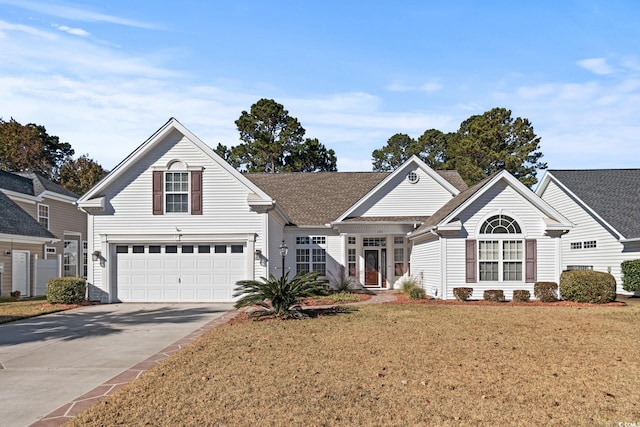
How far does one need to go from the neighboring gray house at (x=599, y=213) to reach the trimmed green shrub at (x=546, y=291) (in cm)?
524

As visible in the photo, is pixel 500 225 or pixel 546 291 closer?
pixel 546 291

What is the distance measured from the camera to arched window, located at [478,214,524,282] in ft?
64.4

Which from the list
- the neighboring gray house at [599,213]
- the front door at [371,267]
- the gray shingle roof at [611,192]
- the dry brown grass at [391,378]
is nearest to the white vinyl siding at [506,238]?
the neighboring gray house at [599,213]

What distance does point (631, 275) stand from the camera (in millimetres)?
21719

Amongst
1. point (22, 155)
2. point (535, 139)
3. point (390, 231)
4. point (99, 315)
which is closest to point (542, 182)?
point (390, 231)

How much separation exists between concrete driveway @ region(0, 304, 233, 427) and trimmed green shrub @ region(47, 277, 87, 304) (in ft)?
4.58

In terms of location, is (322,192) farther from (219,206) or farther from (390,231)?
(219,206)

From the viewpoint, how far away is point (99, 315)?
16344mm

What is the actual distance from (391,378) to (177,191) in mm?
14351

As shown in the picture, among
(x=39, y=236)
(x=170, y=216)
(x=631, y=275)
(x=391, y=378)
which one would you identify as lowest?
(x=391, y=378)

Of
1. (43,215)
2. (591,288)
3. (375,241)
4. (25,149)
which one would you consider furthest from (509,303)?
(25,149)

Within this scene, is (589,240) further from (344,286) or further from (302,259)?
(302,259)

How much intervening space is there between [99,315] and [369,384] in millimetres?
11700

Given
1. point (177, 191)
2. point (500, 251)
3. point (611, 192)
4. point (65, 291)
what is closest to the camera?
point (65, 291)
